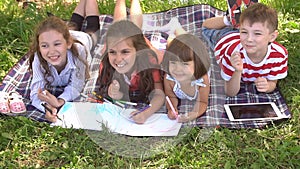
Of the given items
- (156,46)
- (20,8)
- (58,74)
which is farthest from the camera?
(20,8)

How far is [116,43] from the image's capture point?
326 centimetres

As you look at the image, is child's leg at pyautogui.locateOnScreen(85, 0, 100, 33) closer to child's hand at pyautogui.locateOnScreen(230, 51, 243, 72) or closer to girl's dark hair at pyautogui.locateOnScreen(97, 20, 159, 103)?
girl's dark hair at pyautogui.locateOnScreen(97, 20, 159, 103)

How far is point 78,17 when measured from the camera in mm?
4305

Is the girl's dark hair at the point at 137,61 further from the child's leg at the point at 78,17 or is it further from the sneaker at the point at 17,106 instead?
the child's leg at the point at 78,17

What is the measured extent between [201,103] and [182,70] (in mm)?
301

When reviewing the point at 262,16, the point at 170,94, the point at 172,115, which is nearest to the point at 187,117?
the point at 172,115

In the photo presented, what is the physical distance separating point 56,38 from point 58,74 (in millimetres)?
290

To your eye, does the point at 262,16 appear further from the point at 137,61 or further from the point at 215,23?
the point at 137,61

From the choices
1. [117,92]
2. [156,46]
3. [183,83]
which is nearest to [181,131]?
[183,83]

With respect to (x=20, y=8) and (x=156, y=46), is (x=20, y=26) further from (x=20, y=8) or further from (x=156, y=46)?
(x=156, y=46)

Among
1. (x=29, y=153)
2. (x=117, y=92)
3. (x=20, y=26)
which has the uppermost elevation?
(x=20, y=26)

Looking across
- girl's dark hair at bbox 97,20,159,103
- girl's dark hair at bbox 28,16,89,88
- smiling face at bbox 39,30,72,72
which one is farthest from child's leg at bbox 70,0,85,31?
girl's dark hair at bbox 97,20,159,103

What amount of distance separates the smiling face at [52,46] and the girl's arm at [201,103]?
3.03 feet

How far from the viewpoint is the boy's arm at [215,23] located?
4184mm
